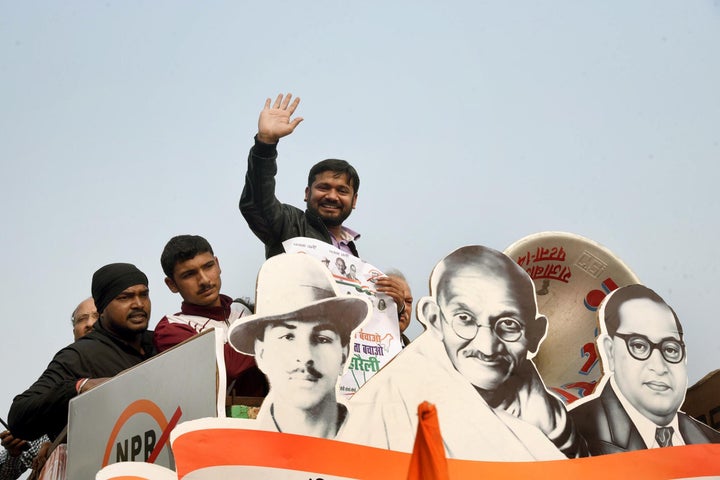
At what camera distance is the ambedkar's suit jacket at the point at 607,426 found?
2900 mm

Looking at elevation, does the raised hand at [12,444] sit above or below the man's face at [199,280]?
below

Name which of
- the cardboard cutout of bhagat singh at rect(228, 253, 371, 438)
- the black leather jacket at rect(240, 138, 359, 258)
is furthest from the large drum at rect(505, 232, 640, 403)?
the cardboard cutout of bhagat singh at rect(228, 253, 371, 438)

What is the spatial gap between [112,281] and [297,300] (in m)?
1.37

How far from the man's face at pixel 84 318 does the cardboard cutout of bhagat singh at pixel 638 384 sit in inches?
111

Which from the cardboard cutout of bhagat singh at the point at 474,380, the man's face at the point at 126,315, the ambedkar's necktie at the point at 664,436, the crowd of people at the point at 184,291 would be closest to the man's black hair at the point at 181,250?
the crowd of people at the point at 184,291

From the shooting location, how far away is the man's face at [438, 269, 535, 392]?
114 inches

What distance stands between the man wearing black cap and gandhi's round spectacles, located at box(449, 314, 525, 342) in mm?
1405

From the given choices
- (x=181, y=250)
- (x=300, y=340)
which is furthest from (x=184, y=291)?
(x=300, y=340)

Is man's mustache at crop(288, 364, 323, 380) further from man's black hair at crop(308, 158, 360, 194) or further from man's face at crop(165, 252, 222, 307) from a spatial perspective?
man's black hair at crop(308, 158, 360, 194)

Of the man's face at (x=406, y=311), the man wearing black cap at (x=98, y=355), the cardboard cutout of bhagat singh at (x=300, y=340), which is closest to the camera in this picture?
the cardboard cutout of bhagat singh at (x=300, y=340)

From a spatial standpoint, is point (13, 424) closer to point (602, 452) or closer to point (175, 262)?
point (175, 262)

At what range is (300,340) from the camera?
9.17 ft

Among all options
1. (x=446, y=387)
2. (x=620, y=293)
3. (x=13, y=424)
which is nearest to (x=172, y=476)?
(x=446, y=387)

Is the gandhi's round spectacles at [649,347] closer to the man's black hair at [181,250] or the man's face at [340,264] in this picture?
the man's face at [340,264]
